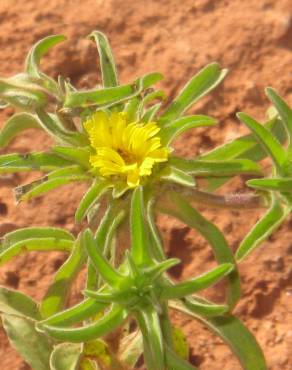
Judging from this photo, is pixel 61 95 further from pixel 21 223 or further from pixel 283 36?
pixel 283 36

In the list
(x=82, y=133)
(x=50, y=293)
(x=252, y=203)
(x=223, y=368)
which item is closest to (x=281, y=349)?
(x=223, y=368)

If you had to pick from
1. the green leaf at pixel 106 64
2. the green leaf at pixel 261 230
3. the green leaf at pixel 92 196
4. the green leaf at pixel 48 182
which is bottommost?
the green leaf at pixel 261 230

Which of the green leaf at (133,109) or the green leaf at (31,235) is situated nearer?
the green leaf at (133,109)

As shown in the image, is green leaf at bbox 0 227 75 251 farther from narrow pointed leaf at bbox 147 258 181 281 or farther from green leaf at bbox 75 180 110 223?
narrow pointed leaf at bbox 147 258 181 281

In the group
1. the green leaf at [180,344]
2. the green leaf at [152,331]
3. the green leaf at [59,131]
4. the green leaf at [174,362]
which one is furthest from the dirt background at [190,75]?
the green leaf at [152,331]

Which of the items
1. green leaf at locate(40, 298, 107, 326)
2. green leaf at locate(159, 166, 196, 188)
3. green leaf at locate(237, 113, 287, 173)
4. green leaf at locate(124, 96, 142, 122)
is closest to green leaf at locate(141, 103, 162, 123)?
green leaf at locate(124, 96, 142, 122)

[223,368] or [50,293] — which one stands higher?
[50,293]

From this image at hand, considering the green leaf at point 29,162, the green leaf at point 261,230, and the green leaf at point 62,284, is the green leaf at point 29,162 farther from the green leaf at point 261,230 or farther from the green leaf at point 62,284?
the green leaf at point 261,230
